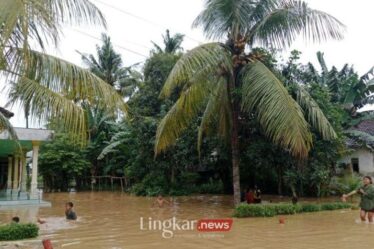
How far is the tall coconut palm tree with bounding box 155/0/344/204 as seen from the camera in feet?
42.0

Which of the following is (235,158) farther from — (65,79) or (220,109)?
(65,79)

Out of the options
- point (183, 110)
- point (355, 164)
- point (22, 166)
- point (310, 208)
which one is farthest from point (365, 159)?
point (22, 166)

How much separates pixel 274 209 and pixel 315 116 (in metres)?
3.79

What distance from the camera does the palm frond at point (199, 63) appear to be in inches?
500

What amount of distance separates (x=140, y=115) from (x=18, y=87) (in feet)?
63.9

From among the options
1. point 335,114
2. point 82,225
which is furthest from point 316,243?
point 335,114

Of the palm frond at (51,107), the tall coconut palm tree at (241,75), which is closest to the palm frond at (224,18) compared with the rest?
the tall coconut palm tree at (241,75)

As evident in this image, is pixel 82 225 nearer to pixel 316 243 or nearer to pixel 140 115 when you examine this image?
pixel 316 243

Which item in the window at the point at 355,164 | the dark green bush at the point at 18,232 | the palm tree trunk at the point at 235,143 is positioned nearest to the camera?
the dark green bush at the point at 18,232

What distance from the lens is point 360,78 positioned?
24141 millimetres

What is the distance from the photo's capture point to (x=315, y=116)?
15.4m

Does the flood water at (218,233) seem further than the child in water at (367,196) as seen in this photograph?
No

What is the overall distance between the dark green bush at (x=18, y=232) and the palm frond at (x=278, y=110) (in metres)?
7.27

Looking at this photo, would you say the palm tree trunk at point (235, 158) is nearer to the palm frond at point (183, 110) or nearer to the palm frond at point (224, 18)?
the palm frond at point (183, 110)
